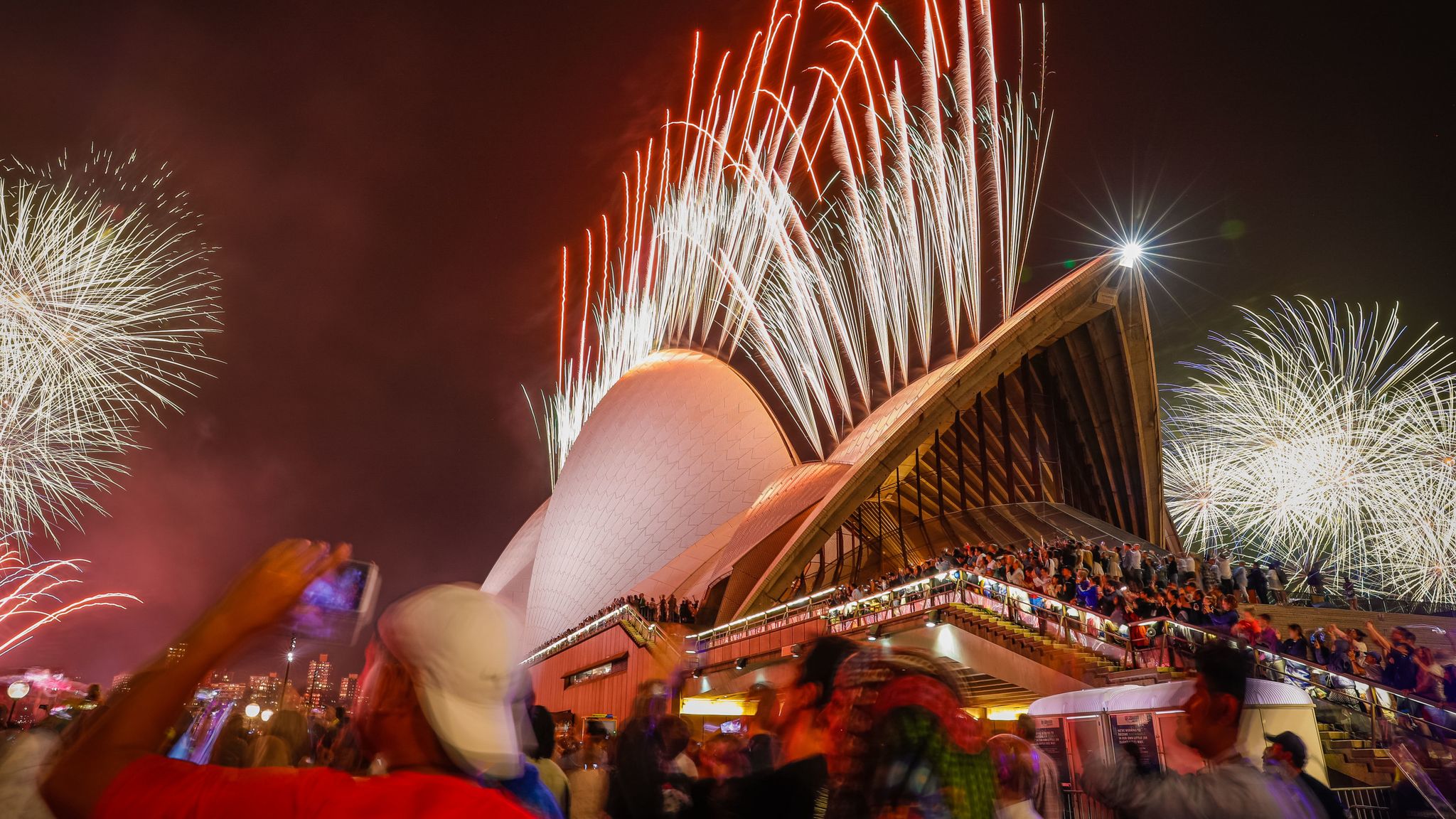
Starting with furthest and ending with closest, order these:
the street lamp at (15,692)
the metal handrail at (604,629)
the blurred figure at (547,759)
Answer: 1. the metal handrail at (604,629)
2. the street lamp at (15,692)
3. the blurred figure at (547,759)

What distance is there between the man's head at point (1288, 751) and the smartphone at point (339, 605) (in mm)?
3415

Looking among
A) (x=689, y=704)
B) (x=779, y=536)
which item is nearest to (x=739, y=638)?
(x=689, y=704)

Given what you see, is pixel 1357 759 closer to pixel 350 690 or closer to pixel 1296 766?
pixel 1296 766

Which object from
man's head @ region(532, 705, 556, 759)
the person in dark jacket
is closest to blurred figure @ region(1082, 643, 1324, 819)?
man's head @ region(532, 705, 556, 759)

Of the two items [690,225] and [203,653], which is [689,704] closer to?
[690,225]

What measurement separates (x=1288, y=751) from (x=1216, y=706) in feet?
4.83

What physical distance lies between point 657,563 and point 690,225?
12.2 meters

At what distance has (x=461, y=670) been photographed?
1243mm

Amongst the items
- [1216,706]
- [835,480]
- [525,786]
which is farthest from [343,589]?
[835,480]

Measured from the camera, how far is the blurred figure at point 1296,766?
9.20 feet

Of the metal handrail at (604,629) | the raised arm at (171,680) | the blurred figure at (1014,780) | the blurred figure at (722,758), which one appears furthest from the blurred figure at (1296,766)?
the metal handrail at (604,629)

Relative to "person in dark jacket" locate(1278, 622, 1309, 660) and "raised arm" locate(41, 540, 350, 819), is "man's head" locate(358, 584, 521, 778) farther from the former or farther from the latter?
"person in dark jacket" locate(1278, 622, 1309, 660)

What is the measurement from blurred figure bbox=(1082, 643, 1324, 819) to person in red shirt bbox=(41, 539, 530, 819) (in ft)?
5.80

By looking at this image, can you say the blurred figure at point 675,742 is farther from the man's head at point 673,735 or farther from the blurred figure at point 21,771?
the blurred figure at point 21,771
